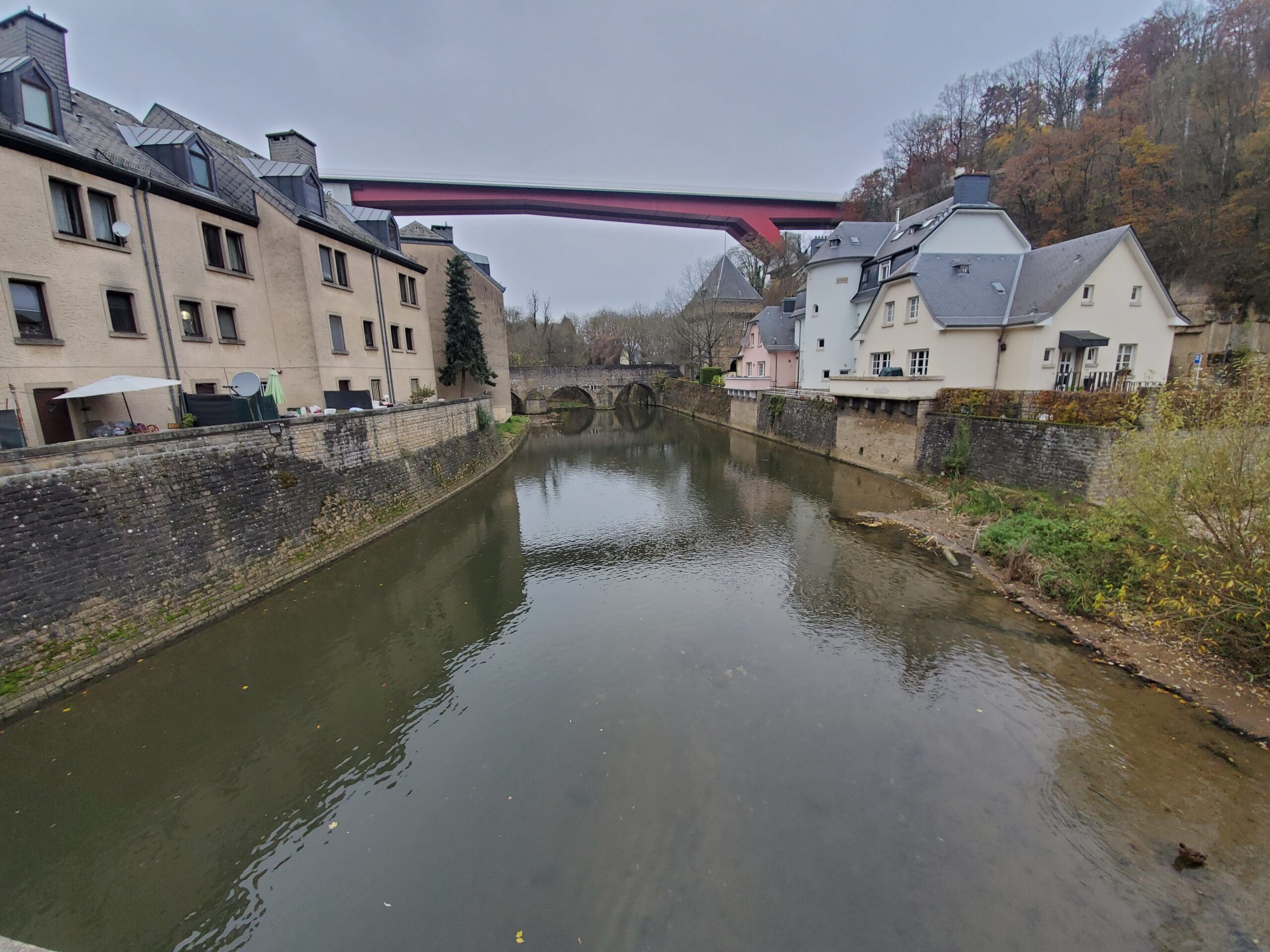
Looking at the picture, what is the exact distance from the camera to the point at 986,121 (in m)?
43.0

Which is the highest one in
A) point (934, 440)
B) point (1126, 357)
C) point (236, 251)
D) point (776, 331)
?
point (236, 251)

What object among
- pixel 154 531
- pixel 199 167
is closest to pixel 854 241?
pixel 199 167

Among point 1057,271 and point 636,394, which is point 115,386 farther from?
point 636,394

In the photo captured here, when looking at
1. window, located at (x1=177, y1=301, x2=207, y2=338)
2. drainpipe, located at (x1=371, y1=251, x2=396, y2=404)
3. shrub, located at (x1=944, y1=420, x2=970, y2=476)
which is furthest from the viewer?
drainpipe, located at (x1=371, y1=251, x2=396, y2=404)

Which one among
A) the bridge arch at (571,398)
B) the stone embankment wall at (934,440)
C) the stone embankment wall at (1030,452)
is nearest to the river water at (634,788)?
the stone embankment wall at (1030,452)

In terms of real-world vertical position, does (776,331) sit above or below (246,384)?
above

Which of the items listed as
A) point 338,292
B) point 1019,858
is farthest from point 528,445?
point 1019,858

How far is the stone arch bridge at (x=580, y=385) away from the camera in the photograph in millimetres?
49250

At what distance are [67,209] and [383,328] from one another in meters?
9.72

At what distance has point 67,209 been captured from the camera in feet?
37.3

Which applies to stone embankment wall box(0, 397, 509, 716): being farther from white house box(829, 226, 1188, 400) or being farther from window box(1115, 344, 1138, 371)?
window box(1115, 344, 1138, 371)

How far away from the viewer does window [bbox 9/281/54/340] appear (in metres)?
10.6

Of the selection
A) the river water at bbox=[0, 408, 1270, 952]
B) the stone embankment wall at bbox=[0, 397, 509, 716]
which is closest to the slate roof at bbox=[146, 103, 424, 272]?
the stone embankment wall at bbox=[0, 397, 509, 716]

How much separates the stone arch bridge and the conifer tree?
18674mm
